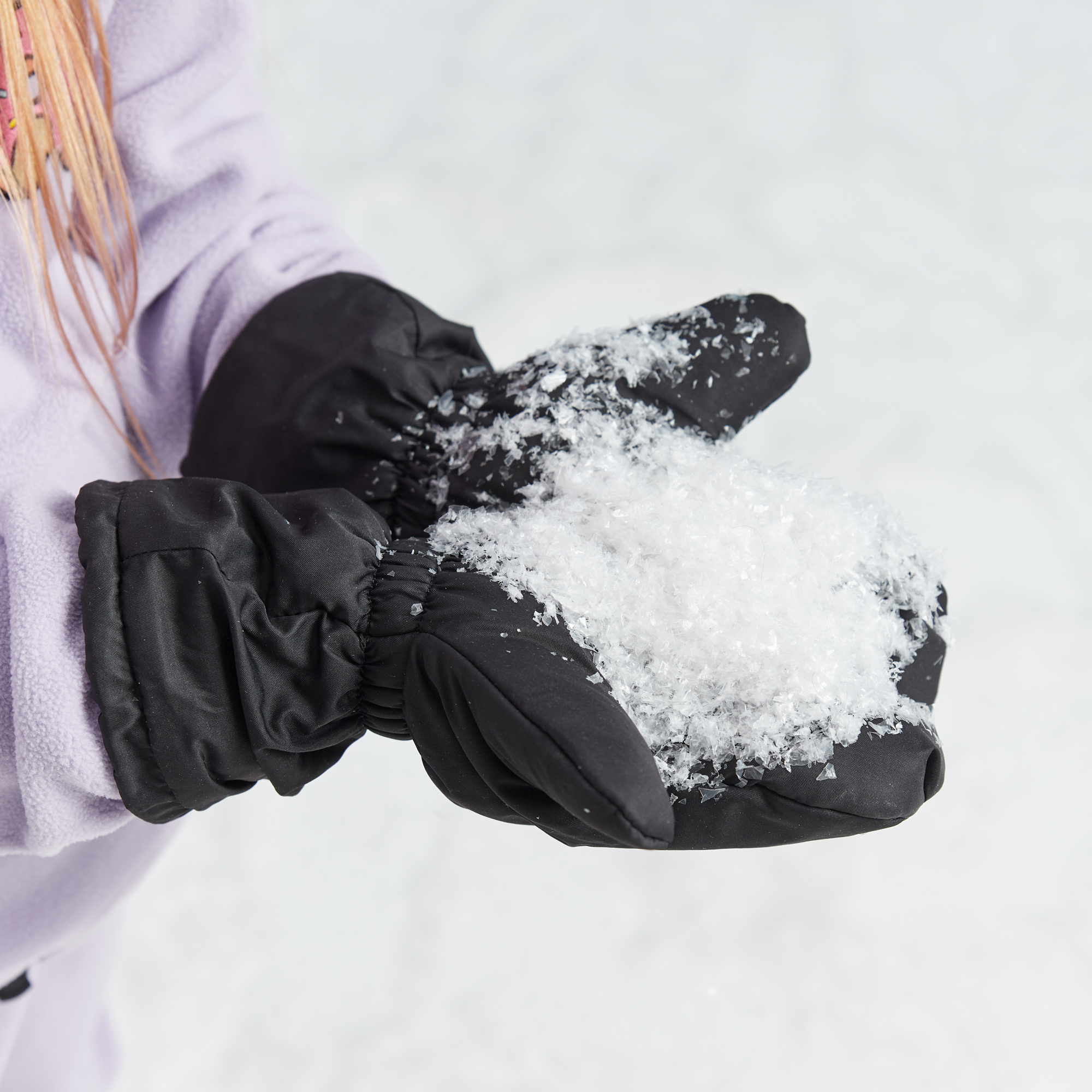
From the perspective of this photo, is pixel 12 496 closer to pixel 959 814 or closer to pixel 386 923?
pixel 386 923

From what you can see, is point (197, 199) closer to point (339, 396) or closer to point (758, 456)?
point (339, 396)

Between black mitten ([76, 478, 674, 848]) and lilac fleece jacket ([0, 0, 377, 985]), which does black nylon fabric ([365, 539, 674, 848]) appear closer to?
black mitten ([76, 478, 674, 848])

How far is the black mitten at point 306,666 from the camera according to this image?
1.33 ft

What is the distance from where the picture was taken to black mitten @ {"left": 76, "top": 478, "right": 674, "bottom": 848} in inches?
16.0

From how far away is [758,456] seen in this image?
1161 millimetres

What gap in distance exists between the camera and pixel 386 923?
3.39 ft

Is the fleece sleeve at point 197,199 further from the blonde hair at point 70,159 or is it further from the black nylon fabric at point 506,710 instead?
the black nylon fabric at point 506,710

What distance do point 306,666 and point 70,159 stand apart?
301 mm

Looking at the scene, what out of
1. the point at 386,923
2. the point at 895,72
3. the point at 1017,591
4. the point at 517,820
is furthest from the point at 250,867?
the point at 895,72

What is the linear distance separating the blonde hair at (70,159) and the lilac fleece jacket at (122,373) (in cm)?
1

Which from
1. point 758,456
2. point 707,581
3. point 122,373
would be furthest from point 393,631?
point 758,456

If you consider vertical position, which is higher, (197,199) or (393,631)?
(197,199)

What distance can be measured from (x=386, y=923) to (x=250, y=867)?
17 cm

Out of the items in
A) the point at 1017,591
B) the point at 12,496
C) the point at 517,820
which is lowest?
the point at 1017,591
